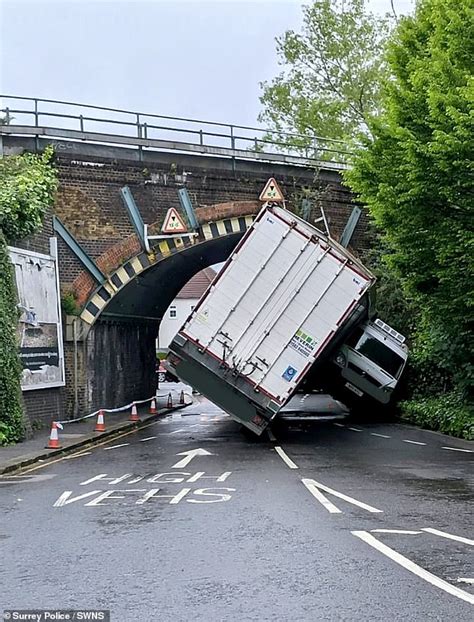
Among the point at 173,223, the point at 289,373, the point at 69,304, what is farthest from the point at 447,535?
the point at 173,223

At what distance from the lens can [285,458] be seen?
15352 millimetres

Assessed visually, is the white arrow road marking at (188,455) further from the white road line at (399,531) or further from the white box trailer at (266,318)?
the white road line at (399,531)

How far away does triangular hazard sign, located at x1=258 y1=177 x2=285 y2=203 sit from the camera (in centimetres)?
2498

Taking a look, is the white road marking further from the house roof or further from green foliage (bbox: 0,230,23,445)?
the house roof

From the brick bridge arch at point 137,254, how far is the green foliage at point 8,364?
6.70 m

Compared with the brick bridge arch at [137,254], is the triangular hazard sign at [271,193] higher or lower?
higher

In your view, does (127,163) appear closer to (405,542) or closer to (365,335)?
(365,335)

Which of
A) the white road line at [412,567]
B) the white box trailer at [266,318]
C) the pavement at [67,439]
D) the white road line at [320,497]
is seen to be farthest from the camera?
the white box trailer at [266,318]

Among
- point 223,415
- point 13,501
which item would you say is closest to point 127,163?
point 223,415

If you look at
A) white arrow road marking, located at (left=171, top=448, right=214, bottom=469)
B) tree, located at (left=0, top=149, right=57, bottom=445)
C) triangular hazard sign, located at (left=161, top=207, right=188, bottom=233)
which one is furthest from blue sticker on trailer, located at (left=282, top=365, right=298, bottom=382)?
triangular hazard sign, located at (left=161, top=207, right=188, bottom=233)

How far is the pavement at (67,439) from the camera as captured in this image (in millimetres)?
14703

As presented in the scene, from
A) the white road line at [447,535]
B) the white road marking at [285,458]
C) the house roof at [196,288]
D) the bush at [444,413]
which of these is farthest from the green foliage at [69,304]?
the house roof at [196,288]

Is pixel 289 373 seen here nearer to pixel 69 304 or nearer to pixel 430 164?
pixel 430 164

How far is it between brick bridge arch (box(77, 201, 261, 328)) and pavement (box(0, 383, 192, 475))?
326cm
